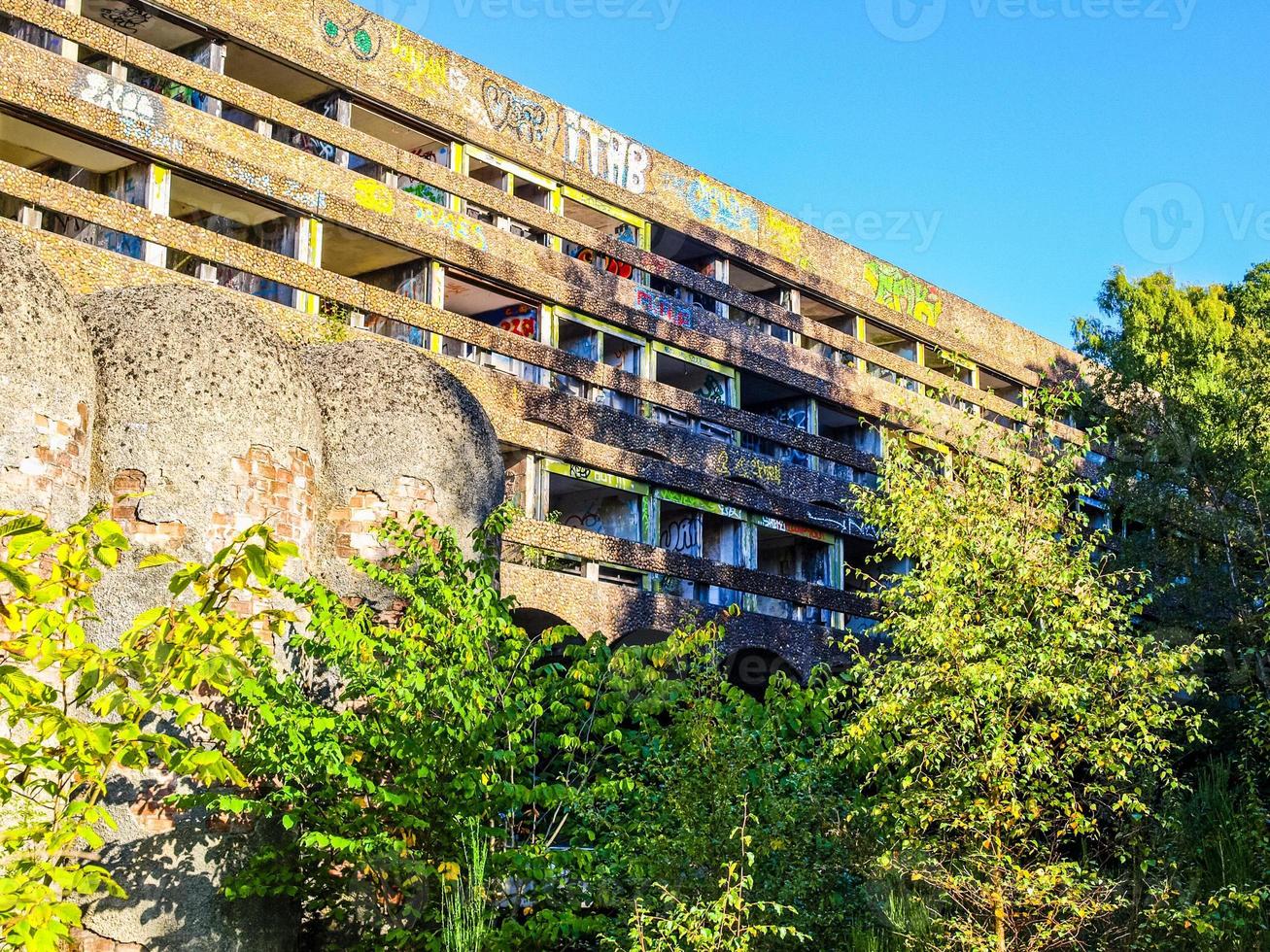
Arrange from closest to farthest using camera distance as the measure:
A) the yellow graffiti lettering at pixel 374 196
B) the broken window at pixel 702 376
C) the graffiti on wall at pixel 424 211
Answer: the yellow graffiti lettering at pixel 374 196
the graffiti on wall at pixel 424 211
the broken window at pixel 702 376

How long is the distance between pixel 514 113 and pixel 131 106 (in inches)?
415

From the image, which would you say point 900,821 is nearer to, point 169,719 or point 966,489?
point 966,489

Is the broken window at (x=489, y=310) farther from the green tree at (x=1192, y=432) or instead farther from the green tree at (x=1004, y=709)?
the green tree at (x=1004, y=709)

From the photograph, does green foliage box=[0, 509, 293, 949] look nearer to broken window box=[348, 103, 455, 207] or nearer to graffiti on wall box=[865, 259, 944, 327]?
broken window box=[348, 103, 455, 207]

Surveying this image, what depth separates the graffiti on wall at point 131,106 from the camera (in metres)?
24.1

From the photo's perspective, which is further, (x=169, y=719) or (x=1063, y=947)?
(x=169, y=719)

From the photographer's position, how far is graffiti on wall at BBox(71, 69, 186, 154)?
24.1 meters

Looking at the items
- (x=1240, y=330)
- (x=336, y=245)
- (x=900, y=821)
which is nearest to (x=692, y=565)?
(x=336, y=245)

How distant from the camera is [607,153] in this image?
35.2 metres

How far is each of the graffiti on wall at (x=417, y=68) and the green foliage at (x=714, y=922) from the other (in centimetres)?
2362

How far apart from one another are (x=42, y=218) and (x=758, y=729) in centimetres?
1848

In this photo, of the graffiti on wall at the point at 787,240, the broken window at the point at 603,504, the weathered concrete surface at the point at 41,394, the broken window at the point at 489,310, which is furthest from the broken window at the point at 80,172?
the graffiti on wall at the point at 787,240

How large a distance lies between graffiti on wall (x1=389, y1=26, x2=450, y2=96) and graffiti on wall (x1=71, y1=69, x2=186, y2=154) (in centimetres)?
677

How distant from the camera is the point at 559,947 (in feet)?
38.4
